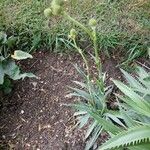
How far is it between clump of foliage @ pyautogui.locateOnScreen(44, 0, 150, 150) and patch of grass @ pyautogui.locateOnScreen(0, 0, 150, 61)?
0.43 meters

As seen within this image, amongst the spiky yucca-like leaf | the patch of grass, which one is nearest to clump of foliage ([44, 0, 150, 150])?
the spiky yucca-like leaf

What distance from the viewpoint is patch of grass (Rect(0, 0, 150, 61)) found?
334cm

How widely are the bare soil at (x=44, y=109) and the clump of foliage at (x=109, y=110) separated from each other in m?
0.12

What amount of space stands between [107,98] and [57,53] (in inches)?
23.7

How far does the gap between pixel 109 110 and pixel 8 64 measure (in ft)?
2.98

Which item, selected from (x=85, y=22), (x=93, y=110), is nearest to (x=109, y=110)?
(x=93, y=110)

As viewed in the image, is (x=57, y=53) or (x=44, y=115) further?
(x=57, y=53)

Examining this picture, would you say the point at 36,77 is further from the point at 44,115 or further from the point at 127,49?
the point at 127,49

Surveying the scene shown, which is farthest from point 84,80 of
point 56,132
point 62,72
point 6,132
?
point 6,132

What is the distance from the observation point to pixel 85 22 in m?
3.51

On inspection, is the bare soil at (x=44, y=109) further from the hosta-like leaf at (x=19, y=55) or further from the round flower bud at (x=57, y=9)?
the round flower bud at (x=57, y=9)

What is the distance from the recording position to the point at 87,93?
292cm

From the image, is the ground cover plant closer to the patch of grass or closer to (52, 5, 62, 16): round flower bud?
the patch of grass

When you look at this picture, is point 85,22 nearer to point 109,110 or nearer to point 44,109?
point 44,109
